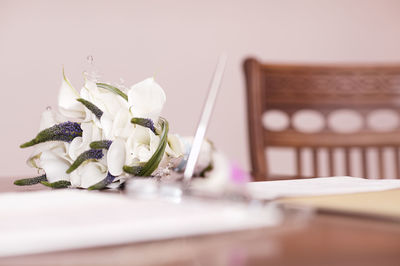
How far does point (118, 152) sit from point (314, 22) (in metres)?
2.25

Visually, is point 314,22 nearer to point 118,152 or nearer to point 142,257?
point 118,152

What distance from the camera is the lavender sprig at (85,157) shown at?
1.65 ft

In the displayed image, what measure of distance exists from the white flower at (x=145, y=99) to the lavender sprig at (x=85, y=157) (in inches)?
2.1

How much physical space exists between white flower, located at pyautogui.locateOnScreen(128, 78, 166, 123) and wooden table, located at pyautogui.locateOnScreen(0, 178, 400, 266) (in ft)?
1.00

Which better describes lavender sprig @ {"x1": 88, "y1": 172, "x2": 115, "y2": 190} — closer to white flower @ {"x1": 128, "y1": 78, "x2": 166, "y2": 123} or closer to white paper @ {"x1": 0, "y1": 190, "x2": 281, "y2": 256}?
white flower @ {"x1": 128, "y1": 78, "x2": 166, "y2": 123}

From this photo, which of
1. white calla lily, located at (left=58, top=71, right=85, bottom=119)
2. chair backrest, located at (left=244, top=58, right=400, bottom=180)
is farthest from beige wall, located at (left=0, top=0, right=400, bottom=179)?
white calla lily, located at (left=58, top=71, right=85, bottom=119)

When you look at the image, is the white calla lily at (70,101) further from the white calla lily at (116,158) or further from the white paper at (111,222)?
the white paper at (111,222)

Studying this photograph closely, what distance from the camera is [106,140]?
52 centimetres

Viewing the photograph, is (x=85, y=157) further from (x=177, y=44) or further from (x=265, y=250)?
(x=177, y=44)

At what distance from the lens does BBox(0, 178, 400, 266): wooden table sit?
0.20 m

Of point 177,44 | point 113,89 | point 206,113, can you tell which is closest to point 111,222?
point 206,113

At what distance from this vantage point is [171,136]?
0.56 meters

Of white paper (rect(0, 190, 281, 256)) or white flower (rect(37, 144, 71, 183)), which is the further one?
white flower (rect(37, 144, 71, 183))

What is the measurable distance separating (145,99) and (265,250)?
0.34 m
